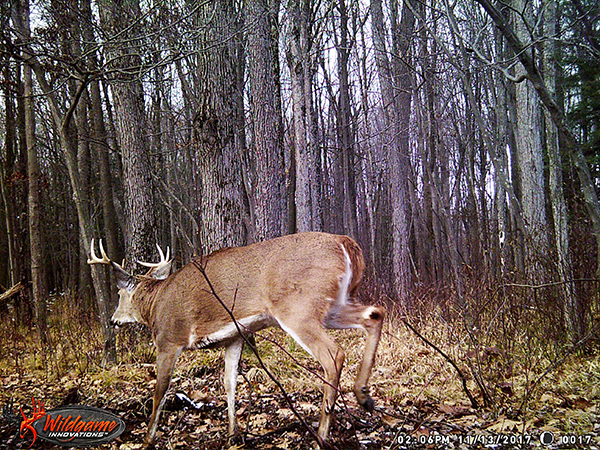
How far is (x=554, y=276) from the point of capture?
5348 millimetres

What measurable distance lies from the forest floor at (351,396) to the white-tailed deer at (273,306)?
345mm

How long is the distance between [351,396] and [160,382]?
77.3 inches

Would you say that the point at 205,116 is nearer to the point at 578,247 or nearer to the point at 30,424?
the point at 30,424

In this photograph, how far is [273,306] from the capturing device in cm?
390

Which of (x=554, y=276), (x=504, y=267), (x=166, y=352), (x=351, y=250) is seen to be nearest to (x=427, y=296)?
(x=504, y=267)

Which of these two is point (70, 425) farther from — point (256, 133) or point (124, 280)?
point (256, 133)

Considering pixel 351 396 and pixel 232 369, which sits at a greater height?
pixel 232 369

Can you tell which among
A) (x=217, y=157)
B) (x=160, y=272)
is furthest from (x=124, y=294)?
(x=217, y=157)

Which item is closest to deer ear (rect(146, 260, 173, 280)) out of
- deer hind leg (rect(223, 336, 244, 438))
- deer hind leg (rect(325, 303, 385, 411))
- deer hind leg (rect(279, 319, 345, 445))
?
deer hind leg (rect(223, 336, 244, 438))

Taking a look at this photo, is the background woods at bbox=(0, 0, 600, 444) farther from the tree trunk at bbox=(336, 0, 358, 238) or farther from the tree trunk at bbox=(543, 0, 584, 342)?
the tree trunk at bbox=(336, 0, 358, 238)

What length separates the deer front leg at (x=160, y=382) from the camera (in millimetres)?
3858

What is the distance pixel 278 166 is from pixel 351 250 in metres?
3.71

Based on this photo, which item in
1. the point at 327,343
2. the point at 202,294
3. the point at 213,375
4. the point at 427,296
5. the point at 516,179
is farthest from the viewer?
the point at 516,179

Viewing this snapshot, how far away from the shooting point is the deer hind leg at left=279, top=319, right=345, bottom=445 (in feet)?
11.0
